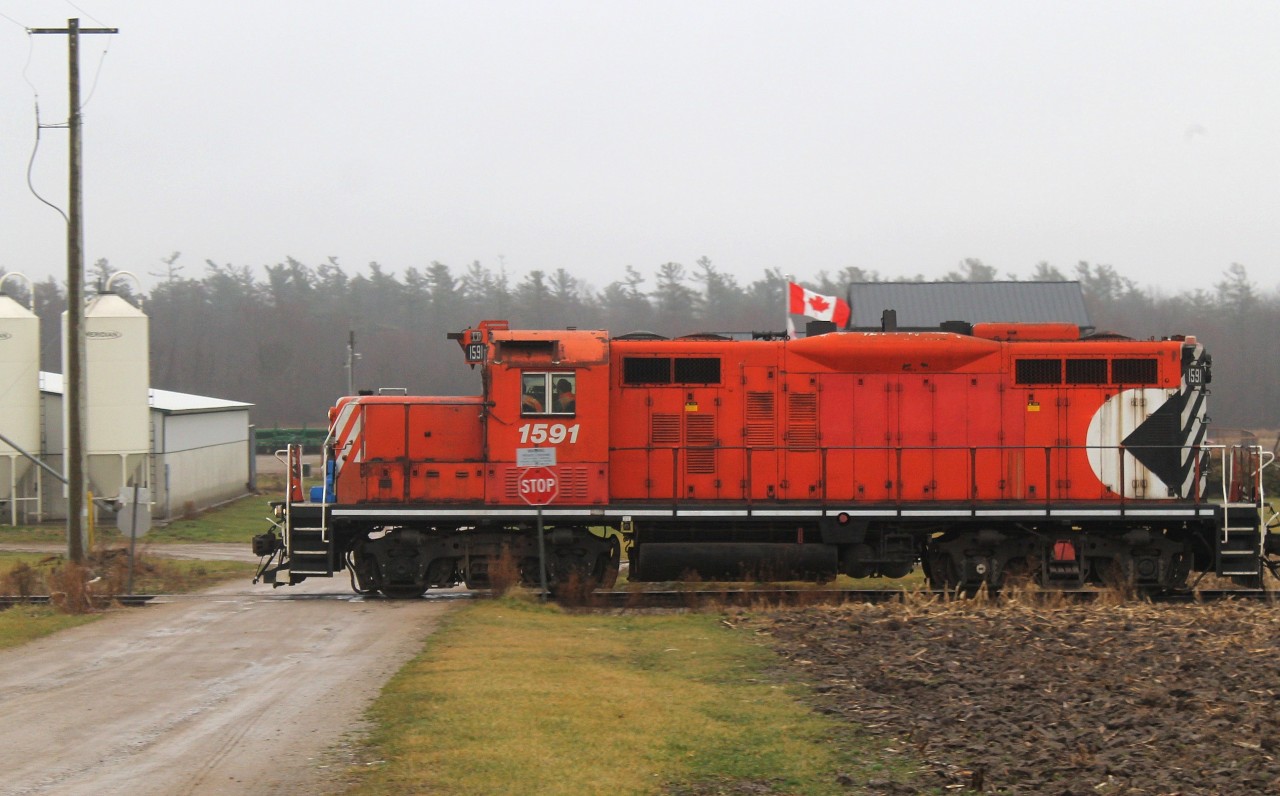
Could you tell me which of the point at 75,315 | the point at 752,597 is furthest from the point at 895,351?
the point at 75,315

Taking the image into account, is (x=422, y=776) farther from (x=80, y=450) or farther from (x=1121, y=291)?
(x=1121, y=291)

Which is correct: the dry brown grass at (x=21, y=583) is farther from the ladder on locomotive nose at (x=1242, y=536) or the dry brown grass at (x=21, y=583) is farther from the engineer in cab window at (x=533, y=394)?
the ladder on locomotive nose at (x=1242, y=536)

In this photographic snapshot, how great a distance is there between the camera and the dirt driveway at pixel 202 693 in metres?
8.22

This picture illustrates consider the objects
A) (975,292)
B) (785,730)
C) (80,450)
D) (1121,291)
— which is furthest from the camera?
(1121,291)

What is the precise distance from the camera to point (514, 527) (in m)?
18.1

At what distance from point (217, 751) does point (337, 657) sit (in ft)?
14.2

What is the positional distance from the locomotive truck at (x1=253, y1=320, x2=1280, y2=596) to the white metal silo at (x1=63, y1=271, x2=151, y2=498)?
1613 cm

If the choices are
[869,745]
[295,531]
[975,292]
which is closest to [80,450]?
[295,531]

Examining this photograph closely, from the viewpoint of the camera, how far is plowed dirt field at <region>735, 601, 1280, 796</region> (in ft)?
25.4

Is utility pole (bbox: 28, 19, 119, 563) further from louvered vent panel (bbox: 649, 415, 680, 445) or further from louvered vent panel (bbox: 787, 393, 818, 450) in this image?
louvered vent panel (bbox: 787, 393, 818, 450)

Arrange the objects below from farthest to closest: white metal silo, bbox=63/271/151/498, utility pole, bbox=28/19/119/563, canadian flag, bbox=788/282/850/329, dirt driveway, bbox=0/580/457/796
→ white metal silo, bbox=63/271/151/498 → canadian flag, bbox=788/282/850/329 → utility pole, bbox=28/19/119/563 → dirt driveway, bbox=0/580/457/796

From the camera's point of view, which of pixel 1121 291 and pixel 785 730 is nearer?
pixel 785 730

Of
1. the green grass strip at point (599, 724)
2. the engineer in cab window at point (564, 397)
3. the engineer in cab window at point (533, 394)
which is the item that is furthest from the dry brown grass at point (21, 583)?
the engineer in cab window at point (564, 397)

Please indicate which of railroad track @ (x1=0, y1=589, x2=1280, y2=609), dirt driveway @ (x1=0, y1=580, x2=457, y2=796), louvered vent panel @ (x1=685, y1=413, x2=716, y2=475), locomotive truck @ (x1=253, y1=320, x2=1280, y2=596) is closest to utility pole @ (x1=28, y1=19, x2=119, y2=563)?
railroad track @ (x1=0, y1=589, x2=1280, y2=609)
